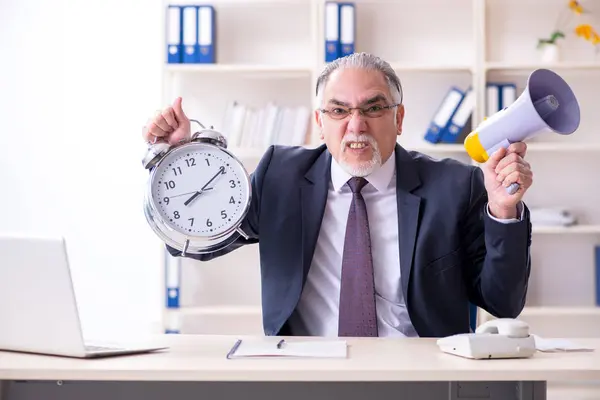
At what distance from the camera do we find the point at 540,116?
1740mm

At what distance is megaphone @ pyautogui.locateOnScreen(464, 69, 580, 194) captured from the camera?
5.70 ft

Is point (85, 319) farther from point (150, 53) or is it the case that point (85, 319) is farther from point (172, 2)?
point (172, 2)

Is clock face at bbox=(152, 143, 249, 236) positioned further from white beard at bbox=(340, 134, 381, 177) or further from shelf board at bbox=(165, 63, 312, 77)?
shelf board at bbox=(165, 63, 312, 77)

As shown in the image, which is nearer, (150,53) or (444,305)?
(444,305)

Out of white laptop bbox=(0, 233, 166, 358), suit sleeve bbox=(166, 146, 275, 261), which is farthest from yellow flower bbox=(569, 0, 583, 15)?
white laptop bbox=(0, 233, 166, 358)

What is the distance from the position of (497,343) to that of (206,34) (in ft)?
8.99

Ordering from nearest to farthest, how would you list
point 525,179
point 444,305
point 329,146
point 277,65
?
point 525,179 < point 444,305 < point 329,146 < point 277,65

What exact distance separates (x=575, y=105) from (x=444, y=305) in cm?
59

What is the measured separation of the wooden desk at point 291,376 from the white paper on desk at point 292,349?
0.03m

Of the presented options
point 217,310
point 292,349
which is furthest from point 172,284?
point 292,349

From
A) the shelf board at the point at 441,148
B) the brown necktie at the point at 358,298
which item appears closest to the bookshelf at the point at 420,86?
the shelf board at the point at 441,148

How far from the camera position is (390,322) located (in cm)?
210

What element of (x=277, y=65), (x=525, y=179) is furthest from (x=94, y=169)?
(x=525, y=179)

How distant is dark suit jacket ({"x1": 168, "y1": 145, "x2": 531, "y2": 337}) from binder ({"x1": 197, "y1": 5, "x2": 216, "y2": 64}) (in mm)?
1814
